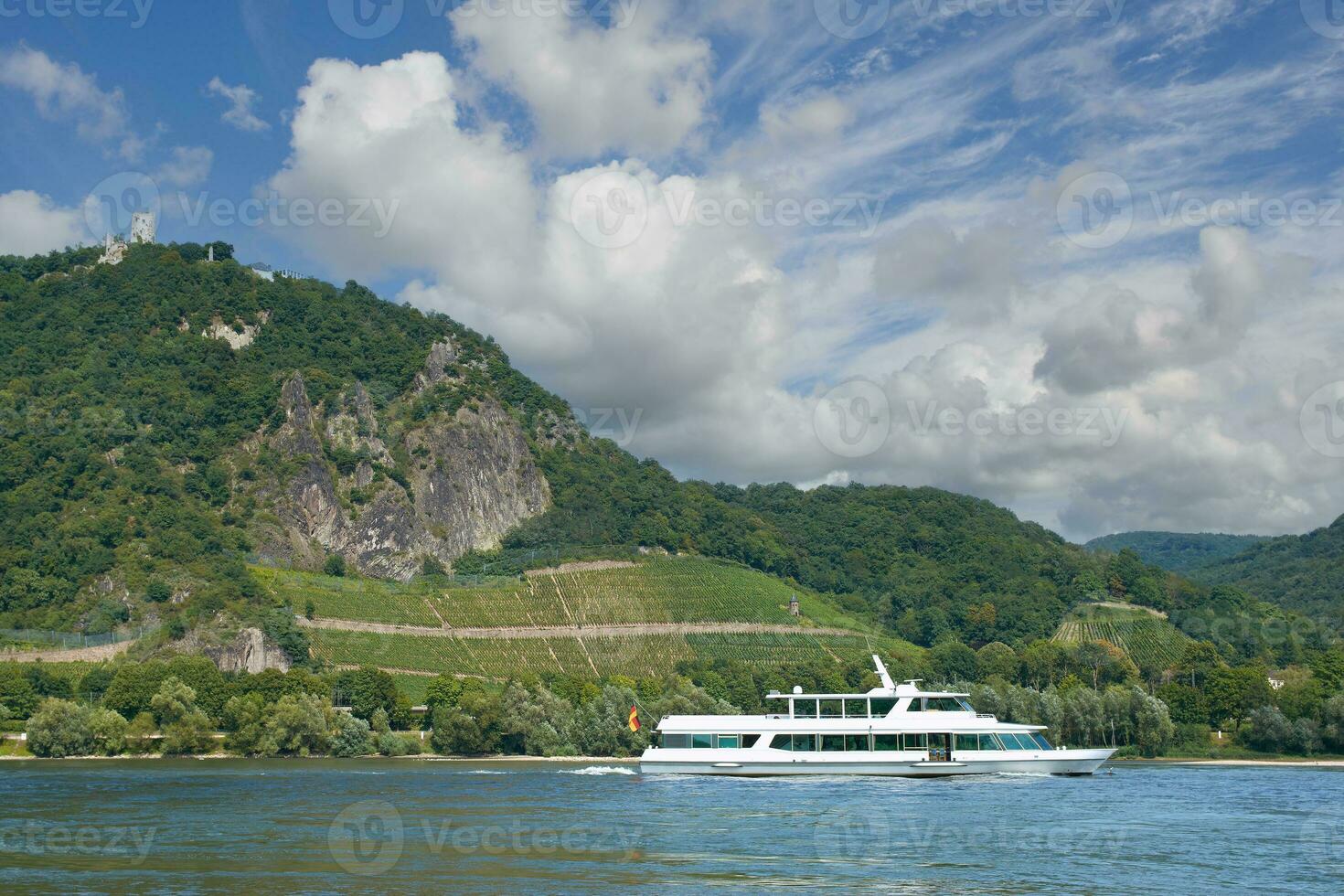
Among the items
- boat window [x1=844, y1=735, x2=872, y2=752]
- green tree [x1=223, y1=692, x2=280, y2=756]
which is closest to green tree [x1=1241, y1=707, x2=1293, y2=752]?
boat window [x1=844, y1=735, x2=872, y2=752]

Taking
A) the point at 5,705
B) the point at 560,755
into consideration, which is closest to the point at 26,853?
the point at 560,755

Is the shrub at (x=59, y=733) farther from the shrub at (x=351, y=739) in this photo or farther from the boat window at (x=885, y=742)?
the boat window at (x=885, y=742)

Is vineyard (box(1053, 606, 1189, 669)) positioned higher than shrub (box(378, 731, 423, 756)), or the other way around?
vineyard (box(1053, 606, 1189, 669))

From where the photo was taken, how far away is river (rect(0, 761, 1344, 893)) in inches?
1384

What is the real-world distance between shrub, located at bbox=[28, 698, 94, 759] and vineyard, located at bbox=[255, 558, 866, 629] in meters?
39.6

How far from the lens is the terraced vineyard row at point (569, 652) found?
122188mm

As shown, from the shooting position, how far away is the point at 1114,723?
9012 cm

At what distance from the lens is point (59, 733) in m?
88.1

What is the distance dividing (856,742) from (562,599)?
292 feet

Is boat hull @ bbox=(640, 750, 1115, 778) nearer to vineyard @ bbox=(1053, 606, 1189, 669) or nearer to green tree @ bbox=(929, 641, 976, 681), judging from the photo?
vineyard @ bbox=(1053, 606, 1189, 669)

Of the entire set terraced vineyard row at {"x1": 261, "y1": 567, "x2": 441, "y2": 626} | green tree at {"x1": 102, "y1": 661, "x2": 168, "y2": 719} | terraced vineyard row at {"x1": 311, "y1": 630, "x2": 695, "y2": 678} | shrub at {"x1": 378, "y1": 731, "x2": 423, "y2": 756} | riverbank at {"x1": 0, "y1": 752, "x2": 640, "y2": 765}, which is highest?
terraced vineyard row at {"x1": 261, "y1": 567, "x2": 441, "y2": 626}

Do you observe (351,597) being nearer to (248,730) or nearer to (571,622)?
(571,622)

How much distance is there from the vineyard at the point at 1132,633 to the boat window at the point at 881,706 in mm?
64266

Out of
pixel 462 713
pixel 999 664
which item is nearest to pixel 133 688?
pixel 462 713
